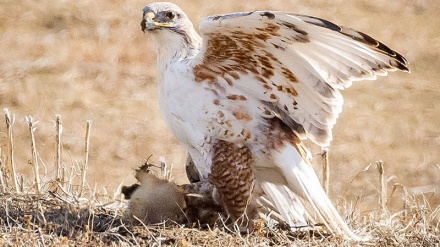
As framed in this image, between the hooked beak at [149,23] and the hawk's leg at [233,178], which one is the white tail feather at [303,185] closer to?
the hawk's leg at [233,178]

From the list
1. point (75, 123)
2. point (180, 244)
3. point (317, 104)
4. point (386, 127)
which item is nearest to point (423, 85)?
point (386, 127)

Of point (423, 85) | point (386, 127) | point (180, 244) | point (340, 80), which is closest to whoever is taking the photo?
point (180, 244)

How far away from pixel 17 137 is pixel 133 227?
4202mm

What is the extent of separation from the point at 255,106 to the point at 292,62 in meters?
0.39

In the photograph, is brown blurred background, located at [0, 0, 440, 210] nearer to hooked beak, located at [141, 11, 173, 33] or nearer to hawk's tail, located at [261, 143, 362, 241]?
hawk's tail, located at [261, 143, 362, 241]

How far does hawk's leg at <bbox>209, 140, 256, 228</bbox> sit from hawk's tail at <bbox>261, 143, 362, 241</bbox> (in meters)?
0.19

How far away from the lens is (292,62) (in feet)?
20.3

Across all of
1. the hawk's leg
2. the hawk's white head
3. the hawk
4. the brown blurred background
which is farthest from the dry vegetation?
the hawk's white head

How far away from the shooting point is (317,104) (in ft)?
20.7

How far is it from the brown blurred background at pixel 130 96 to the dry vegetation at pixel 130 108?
0.01m

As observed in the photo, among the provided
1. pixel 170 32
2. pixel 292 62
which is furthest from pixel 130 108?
pixel 292 62

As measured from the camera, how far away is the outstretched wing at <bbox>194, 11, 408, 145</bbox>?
588 cm

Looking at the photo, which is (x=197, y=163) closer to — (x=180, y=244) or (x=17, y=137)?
(x=180, y=244)

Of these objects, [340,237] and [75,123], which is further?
[75,123]
